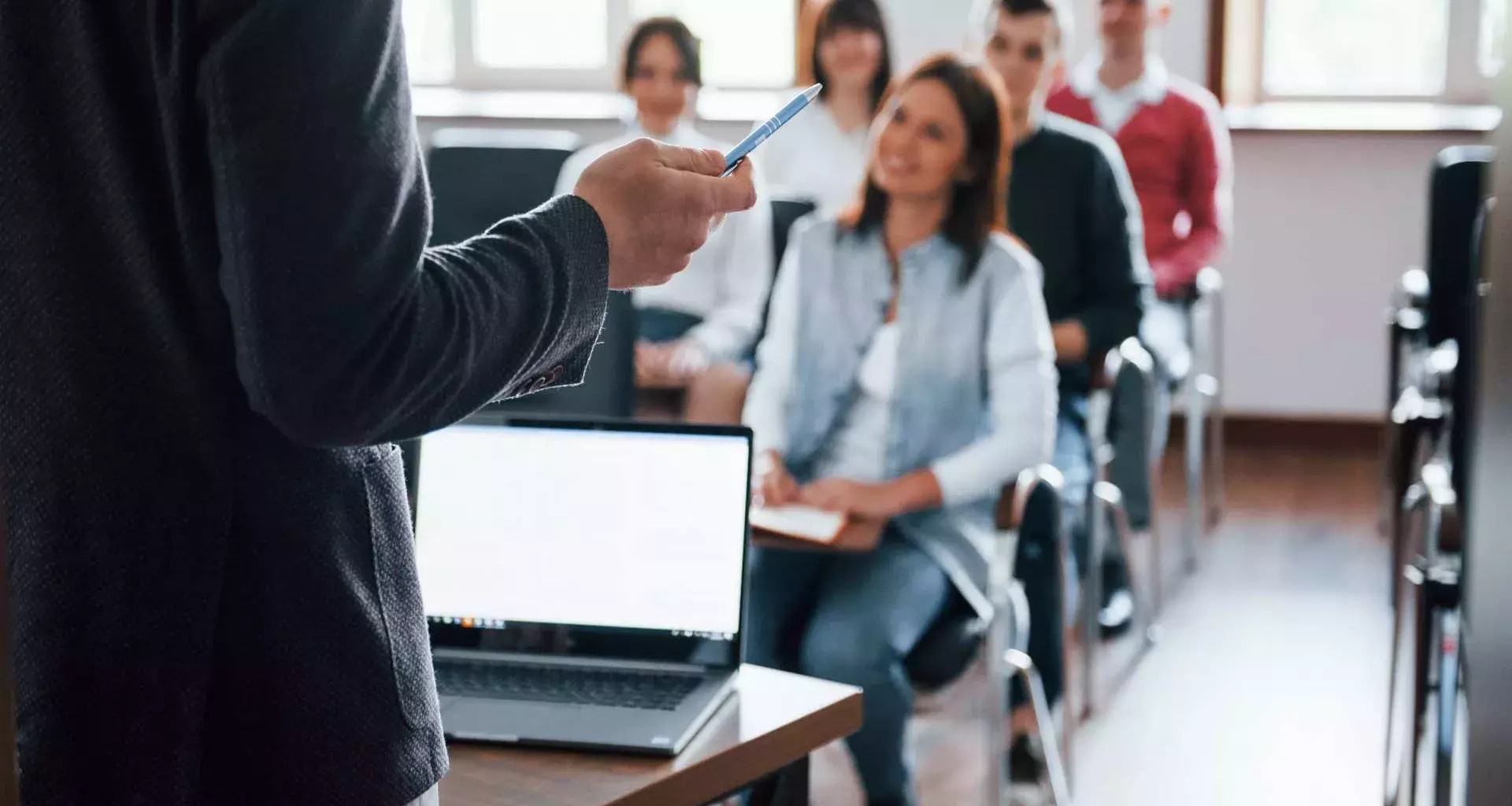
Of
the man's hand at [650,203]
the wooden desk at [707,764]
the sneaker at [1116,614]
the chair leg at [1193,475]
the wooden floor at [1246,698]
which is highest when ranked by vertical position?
the man's hand at [650,203]

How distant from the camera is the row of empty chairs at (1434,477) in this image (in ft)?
6.95

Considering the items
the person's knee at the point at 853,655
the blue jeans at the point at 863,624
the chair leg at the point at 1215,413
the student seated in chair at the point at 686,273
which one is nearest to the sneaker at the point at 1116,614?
the chair leg at the point at 1215,413

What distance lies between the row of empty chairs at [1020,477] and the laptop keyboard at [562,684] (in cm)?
22

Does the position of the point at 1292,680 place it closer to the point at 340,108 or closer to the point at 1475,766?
the point at 1475,766

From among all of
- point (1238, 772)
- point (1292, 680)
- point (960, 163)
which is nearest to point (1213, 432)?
point (1292, 680)

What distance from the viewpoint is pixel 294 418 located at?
723 millimetres

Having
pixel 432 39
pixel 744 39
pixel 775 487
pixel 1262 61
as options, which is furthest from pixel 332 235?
pixel 432 39

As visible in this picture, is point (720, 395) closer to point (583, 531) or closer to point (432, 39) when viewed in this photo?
point (583, 531)

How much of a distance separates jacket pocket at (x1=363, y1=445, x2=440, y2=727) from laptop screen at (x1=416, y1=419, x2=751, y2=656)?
49 cm

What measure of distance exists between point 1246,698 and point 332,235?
119 inches

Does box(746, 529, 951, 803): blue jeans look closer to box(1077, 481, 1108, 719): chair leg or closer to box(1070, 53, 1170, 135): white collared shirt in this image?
box(1077, 481, 1108, 719): chair leg

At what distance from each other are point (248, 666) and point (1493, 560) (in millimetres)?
883

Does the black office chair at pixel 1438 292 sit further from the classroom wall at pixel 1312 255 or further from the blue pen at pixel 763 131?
the blue pen at pixel 763 131

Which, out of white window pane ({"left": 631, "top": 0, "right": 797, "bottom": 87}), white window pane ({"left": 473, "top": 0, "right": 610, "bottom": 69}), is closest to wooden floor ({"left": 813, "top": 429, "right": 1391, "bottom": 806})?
white window pane ({"left": 631, "top": 0, "right": 797, "bottom": 87})
